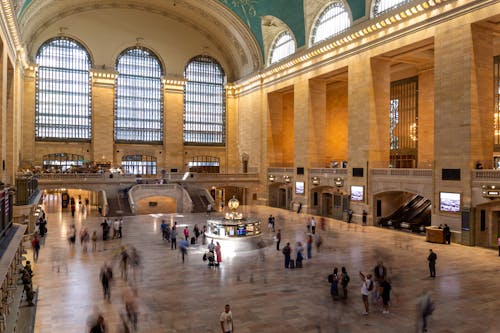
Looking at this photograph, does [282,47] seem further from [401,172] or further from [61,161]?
[61,161]

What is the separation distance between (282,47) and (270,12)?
2.94 metres

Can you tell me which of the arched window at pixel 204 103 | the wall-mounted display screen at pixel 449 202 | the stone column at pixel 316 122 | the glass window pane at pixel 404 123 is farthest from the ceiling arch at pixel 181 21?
the wall-mounted display screen at pixel 449 202

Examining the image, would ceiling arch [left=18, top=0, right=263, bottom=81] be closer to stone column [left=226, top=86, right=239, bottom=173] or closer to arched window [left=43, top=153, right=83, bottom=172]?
stone column [left=226, top=86, right=239, bottom=173]

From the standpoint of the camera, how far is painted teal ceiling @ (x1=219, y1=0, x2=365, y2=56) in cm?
2950

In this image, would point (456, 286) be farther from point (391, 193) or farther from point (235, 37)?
point (235, 37)

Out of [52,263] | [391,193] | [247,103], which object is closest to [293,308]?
[52,263]

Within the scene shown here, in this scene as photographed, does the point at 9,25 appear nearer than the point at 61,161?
Yes

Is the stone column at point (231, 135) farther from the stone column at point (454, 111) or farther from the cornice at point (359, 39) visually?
the stone column at point (454, 111)

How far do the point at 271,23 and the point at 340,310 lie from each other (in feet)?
90.4

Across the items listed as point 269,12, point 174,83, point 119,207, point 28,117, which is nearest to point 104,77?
point 174,83

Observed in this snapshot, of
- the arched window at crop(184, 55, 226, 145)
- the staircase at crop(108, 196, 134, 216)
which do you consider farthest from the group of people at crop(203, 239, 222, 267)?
the arched window at crop(184, 55, 226, 145)

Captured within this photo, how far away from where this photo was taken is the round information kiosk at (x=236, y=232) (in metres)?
17.3

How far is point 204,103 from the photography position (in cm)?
3988

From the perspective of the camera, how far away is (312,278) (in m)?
12.2
